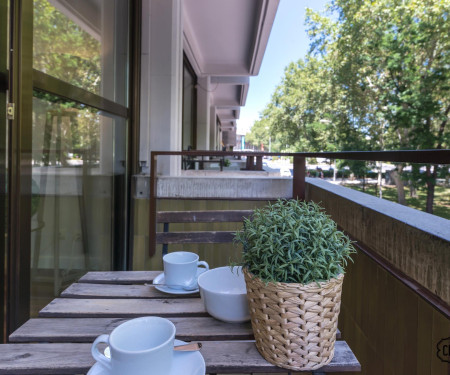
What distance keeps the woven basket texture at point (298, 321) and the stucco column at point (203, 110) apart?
6.83 metres

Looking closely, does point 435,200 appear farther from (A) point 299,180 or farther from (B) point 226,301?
(B) point 226,301

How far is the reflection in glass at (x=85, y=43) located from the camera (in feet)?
5.49

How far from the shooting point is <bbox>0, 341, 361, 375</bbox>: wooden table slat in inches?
26.0

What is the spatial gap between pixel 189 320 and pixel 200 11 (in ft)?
14.6

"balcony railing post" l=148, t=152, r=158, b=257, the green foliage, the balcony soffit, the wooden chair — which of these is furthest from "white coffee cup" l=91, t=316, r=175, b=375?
the balcony soffit

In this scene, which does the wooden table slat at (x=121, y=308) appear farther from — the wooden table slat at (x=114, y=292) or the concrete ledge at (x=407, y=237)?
the concrete ledge at (x=407, y=237)

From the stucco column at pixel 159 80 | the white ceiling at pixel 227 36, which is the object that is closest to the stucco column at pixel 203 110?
the white ceiling at pixel 227 36

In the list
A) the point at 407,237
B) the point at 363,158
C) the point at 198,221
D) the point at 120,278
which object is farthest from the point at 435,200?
the point at 120,278

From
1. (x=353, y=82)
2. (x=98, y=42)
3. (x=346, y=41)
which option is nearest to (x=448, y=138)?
(x=353, y=82)

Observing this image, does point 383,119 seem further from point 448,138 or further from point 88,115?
point 88,115

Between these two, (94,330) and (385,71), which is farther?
(385,71)

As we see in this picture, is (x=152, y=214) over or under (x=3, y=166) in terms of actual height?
under

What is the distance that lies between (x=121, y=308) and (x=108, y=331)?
0.44 ft

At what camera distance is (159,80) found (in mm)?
3109
